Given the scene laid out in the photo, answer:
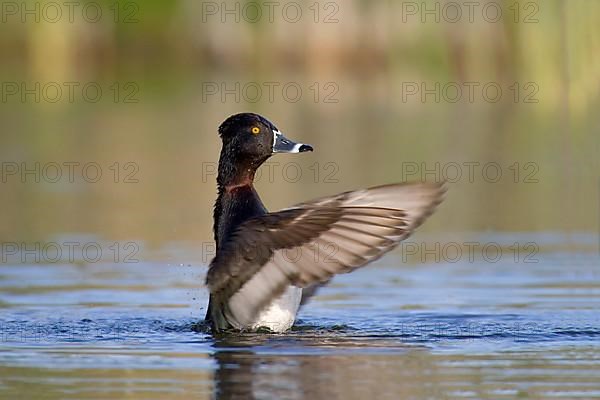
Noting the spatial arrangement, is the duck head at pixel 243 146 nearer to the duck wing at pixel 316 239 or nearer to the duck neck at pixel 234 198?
the duck neck at pixel 234 198

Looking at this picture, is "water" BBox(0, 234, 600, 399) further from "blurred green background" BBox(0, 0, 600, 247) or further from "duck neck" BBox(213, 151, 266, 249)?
"blurred green background" BBox(0, 0, 600, 247)

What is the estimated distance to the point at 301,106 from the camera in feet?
103

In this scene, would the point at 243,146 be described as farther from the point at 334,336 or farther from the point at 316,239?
the point at 334,336

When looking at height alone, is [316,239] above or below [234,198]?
below

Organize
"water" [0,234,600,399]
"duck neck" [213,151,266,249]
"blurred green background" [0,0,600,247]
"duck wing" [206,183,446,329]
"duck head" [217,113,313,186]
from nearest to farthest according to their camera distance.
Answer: "water" [0,234,600,399]
"duck wing" [206,183,446,329]
"duck neck" [213,151,266,249]
"duck head" [217,113,313,186]
"blurred green background" [0,0,600,247]

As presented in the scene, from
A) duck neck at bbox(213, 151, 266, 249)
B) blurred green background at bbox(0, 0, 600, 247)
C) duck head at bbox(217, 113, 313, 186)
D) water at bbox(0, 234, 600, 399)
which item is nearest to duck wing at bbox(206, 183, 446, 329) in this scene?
water at bbox(0, 234, 600, 399)

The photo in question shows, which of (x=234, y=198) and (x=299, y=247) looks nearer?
(x=299, y=247)

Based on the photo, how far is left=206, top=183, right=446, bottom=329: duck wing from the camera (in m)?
7.85

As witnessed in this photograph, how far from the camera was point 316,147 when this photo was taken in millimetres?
22297

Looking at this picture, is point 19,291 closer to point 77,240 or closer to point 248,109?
point 77,240

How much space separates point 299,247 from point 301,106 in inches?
924

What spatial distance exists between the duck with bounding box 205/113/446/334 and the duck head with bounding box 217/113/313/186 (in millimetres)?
626

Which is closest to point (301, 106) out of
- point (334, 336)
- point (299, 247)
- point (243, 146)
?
point (243, 146)

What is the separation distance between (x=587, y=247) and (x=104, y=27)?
3071cm
